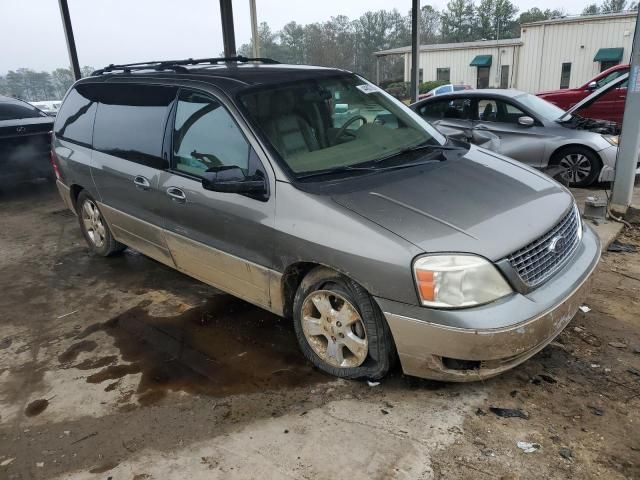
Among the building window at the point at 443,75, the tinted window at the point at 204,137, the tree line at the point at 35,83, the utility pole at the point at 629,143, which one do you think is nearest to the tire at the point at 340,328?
the tinted window at the point at 204,137

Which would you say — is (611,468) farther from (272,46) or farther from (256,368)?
(272,46)

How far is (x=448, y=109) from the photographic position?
26.3ft

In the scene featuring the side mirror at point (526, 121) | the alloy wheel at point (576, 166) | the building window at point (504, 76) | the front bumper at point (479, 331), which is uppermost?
the side mirror at point (526, 121)

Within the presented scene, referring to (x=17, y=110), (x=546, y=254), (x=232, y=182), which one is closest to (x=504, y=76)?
(x=17, y=110)

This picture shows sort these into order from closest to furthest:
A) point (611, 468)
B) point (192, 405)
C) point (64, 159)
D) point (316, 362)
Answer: point (611, 468) → point (192, 405) → point (316, 362) → point (64, 159)

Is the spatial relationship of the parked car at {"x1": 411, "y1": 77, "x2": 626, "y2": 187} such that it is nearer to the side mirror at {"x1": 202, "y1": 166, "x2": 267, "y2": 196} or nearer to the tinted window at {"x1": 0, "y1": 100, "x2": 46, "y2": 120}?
the side mirror at {"x1": 202, "y1": 166, "x2": 267, "y2": 196}

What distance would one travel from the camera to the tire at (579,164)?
7045 mm

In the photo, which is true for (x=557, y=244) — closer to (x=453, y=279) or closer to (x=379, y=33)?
(x=453, y=279)

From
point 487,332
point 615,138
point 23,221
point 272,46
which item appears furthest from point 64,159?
point 272,46

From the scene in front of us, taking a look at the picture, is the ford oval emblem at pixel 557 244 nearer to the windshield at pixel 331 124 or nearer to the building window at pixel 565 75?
the windshield at pixel 331 124

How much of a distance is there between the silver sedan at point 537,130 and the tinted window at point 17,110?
6.69 metres

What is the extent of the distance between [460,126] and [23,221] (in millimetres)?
6299

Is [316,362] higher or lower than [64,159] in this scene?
lower

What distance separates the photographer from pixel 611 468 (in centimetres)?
237
